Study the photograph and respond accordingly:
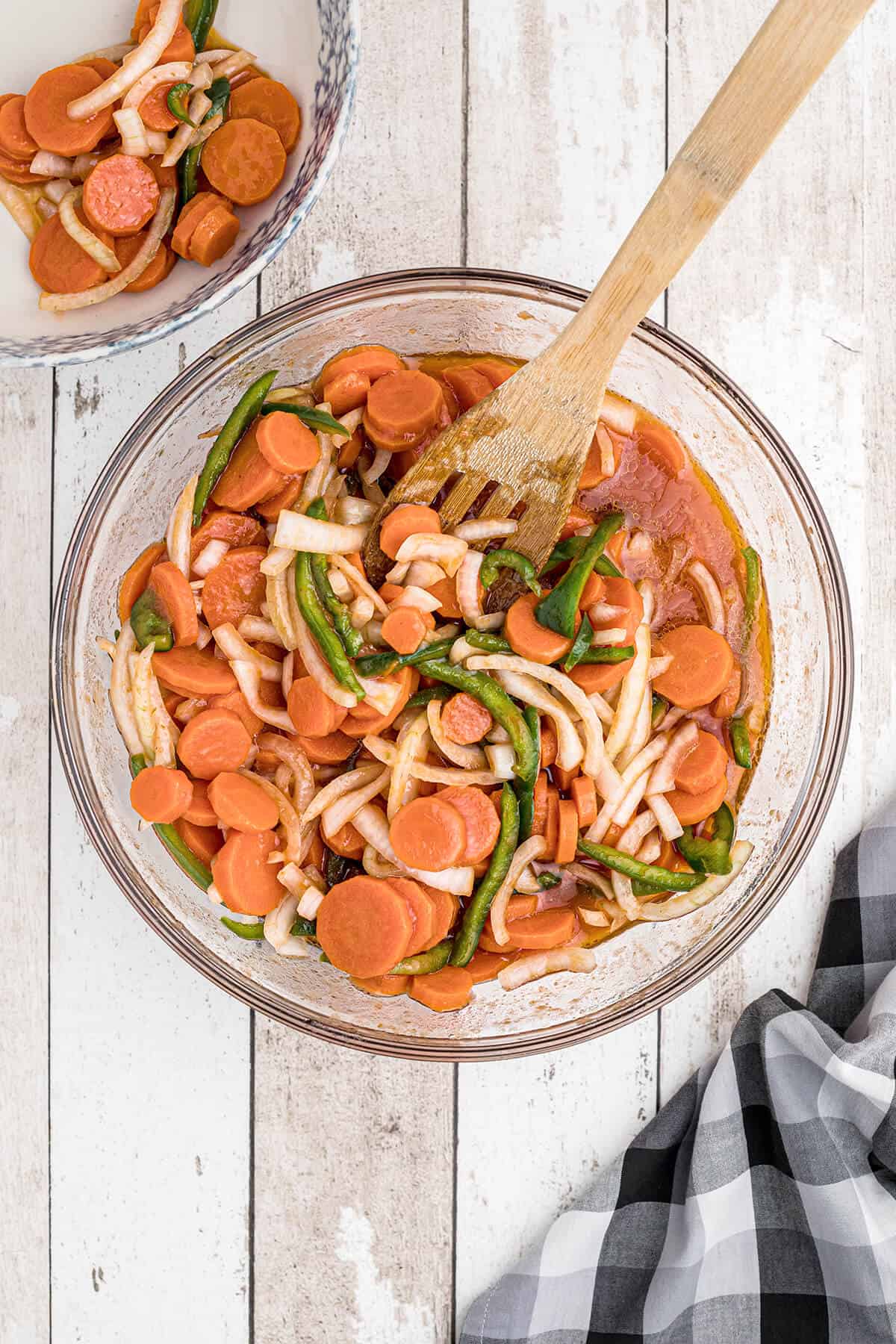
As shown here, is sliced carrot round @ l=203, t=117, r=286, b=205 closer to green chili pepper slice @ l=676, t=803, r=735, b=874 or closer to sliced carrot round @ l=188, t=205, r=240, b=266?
sliced carrot round @ l=188, t=205, r=240, b=266

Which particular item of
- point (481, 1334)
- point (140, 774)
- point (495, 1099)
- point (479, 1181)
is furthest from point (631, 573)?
point (481, 1334)

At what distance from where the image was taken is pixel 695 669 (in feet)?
6.06

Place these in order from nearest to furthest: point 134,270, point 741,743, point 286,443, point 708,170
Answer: point 708,170 → point 286,443 → point 134,270 → point 741,743

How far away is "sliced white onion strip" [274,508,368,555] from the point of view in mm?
1677

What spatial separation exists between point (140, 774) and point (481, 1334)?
1.31 m

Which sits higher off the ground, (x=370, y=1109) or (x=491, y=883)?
(x=491, y=883)

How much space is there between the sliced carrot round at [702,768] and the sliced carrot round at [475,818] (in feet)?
1.09

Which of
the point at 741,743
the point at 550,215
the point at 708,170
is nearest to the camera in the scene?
the point at 708,170

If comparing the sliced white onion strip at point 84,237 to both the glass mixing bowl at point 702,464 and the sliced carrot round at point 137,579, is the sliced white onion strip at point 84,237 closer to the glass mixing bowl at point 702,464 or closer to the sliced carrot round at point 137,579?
the glass mixing bowl at point 702,464

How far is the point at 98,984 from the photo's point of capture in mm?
2137

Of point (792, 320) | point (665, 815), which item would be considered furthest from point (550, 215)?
point (665, 815)

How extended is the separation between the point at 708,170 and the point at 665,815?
98cm

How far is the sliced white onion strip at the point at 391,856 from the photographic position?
1744 mm

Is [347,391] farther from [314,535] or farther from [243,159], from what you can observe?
[243,159]
